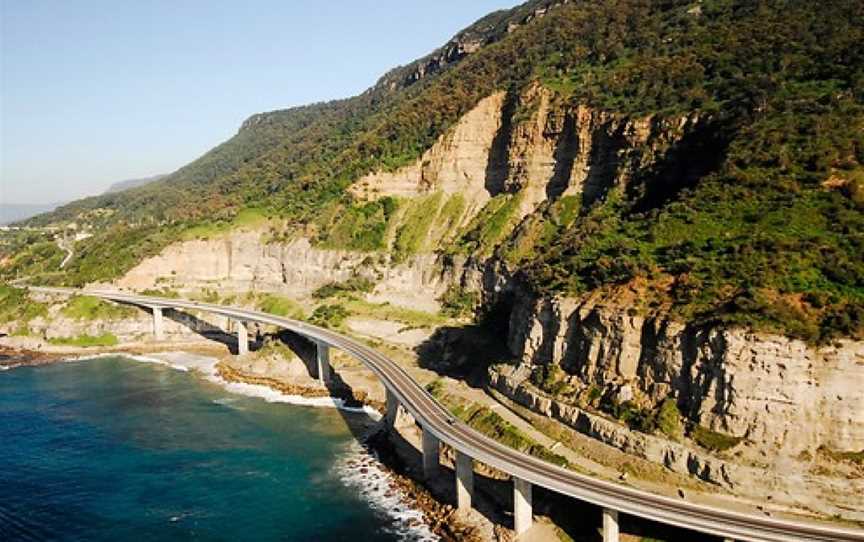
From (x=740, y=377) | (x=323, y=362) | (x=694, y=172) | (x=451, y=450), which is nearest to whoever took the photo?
(x=740, y=377)

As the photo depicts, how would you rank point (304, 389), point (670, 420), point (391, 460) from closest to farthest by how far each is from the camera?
point (670, 420)
point (391, 460)
point (304, 389)

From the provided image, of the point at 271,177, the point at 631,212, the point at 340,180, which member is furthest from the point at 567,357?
the point at 271,177

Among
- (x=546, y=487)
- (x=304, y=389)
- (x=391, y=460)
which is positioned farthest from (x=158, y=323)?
(x=546, y=487)

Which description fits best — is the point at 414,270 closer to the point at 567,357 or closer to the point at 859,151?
the point at 567,357

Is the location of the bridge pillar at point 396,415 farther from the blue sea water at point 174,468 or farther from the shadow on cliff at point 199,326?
the shadow on cliff at point 199,326

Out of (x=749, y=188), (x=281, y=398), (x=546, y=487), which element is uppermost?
(x=749, y=188)

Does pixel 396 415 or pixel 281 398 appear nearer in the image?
pixel 396 415

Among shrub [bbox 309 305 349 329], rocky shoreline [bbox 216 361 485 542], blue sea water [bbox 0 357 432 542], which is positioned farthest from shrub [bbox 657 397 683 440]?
shrub [bbox 309 305 349 329]

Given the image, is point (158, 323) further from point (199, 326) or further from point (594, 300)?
point (594, 300)
